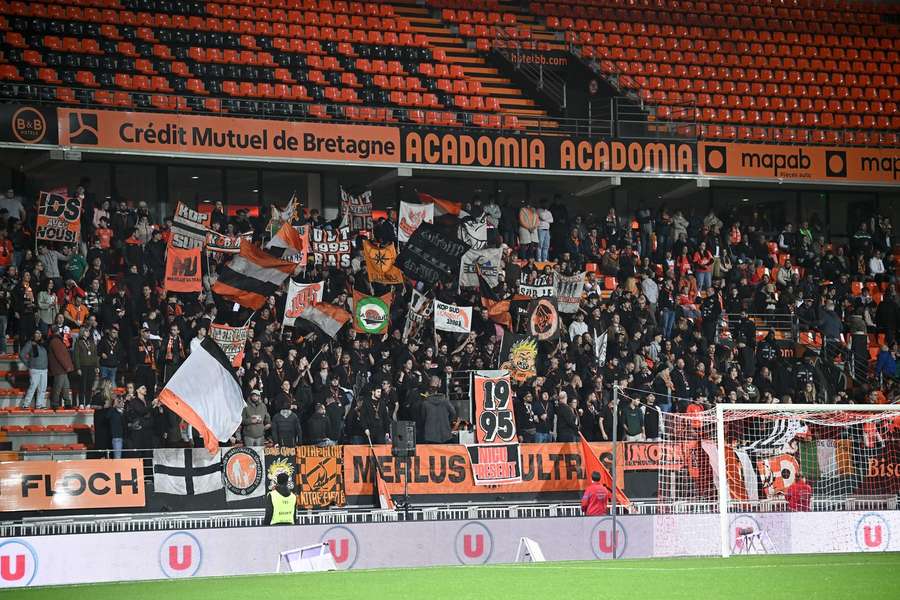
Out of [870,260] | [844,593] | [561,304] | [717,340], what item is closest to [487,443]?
[561,304]

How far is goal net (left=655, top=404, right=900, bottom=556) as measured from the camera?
2102 cm

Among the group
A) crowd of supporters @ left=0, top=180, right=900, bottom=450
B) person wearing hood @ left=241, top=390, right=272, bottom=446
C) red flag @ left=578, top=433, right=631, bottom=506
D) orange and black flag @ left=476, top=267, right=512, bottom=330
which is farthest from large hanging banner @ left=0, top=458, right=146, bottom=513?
orange and black flag @ left=476, top=267, right=512, bottom=330

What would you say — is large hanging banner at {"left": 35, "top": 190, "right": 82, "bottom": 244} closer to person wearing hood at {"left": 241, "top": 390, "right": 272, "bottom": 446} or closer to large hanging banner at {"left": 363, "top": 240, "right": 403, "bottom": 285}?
large hanging banner at {"left": 363, "top": 240, "right": 403, "bottom": 285}

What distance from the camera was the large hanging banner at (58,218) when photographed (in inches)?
963

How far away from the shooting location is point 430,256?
2633 centimetres

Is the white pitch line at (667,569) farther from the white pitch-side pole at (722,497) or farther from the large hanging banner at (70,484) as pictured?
the large hanging banner at (70,484)

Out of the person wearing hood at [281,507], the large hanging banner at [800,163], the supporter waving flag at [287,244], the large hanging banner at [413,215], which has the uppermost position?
the large hanging banner at [800,163]

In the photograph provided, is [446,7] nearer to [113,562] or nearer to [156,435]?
[156,435]

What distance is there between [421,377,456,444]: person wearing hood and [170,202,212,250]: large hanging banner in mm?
5815

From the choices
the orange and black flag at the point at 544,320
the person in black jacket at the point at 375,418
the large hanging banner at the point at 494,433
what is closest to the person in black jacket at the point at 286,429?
the person in black jacket at the point at 375,418

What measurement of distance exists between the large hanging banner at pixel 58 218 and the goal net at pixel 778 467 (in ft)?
38.8

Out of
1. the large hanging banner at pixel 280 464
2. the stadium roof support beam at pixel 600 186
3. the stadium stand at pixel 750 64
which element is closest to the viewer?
the large hanging banner at pixel 280 464

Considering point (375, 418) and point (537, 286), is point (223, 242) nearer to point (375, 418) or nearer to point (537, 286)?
point (375, 418)

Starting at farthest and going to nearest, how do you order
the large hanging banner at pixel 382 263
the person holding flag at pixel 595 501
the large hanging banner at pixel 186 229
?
the large hanging banner at pixel 382 263
the large hanging banner at pixel 186 229
the person holding flag at pixel 595 501
